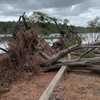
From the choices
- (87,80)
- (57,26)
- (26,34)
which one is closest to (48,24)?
(57,26)

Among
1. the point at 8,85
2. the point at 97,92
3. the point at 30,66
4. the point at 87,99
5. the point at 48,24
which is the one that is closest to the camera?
the point at 87,99

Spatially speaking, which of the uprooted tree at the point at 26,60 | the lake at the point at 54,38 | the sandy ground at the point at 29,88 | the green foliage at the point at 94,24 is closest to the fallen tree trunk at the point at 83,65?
the uprooted tree at the point at 26,60

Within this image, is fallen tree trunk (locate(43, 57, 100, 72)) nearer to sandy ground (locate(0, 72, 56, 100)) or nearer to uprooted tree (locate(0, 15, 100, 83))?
uprooted tree (locate(0, 15, 100, 83))

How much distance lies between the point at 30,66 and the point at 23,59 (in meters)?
0.26

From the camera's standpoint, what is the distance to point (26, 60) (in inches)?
250

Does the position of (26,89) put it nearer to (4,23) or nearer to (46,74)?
(46,74)

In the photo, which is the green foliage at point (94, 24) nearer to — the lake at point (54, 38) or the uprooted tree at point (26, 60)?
the lake at point (54, 38)

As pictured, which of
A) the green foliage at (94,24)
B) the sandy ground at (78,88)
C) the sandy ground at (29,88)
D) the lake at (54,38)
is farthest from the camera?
the green foliage at (94,24)

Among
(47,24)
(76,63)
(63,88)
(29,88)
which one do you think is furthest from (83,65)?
(47,24)

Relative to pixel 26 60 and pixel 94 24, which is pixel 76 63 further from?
pixel 94 24

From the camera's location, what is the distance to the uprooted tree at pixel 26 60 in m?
6.18

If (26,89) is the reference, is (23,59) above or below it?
above

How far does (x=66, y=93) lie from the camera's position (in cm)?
483

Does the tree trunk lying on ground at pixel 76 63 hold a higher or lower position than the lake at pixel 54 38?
lower
